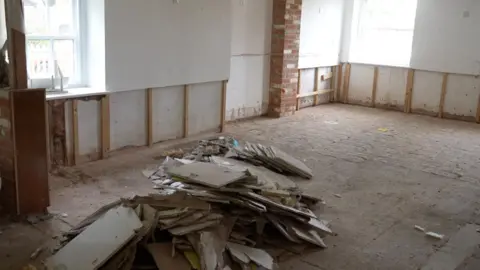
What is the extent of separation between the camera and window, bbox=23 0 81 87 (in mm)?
5133

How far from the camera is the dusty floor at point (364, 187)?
3.69m

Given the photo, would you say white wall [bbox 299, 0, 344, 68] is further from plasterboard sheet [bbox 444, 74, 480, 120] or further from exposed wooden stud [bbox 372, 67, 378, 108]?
plasterboard sheet [bbox 444, 74, 480, 120]

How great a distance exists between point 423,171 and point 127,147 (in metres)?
3.60

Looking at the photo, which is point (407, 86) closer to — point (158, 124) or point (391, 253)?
point (158, 124)

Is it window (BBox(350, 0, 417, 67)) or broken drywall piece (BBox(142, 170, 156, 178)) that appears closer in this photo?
broken drywall piece (BBox(142, 170, 156, 178))

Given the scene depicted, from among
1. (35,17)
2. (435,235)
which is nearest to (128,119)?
(35,17)

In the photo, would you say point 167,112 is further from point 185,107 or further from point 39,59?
point 39,59

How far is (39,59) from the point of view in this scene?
5.23m

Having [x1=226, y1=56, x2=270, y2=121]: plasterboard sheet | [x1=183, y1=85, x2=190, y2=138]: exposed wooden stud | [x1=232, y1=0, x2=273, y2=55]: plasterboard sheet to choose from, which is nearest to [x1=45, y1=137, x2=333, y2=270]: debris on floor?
[x1=183, y1=85, x2=190, y2=138]: exposed wooden stud

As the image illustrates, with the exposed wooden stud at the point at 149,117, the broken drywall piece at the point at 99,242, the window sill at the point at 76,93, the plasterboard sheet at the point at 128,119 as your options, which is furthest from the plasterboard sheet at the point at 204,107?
the broken drywall piece at the point at 99,242

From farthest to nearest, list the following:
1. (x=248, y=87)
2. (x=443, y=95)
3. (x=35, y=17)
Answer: (x=443, y=95) < (x=248, y=87) < (x=35, y=17)

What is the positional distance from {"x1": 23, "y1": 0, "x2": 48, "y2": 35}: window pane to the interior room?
0.02m

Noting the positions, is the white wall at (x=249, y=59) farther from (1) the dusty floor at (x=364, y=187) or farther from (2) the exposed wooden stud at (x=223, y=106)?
(2) the exposed wooden stud at (x=223, y=106)

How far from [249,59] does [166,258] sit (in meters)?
5.32
